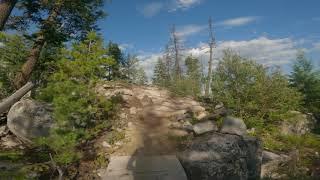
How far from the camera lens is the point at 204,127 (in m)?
16.1

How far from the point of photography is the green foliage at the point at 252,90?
1898 centimetres

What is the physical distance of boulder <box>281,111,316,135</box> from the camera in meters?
19.6

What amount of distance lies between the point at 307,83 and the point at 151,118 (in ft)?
40.8

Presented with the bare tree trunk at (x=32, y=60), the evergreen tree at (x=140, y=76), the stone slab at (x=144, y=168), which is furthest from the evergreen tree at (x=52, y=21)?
the evergreen tree at (x=140, y=76)

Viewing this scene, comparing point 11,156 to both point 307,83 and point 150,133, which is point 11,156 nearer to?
point 150,133

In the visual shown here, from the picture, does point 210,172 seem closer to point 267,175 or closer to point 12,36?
point 267,175

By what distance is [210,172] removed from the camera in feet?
40.5

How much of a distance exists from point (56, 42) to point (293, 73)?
55.4ft

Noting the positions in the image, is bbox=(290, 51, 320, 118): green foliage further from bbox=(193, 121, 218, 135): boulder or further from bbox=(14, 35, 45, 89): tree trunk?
bbox=(14, 35, 45, 89): tree trunk

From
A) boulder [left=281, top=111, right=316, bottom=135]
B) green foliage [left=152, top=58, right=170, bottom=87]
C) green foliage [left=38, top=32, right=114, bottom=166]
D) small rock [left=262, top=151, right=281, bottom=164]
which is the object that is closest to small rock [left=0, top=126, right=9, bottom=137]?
green foliage [left=38, top=32, right=114, bottom=166]

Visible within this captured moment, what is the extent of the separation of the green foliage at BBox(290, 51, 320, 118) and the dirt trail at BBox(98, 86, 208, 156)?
8.16 meters

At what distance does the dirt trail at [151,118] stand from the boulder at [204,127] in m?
1.14

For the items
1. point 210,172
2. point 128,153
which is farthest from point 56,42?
point 210,172

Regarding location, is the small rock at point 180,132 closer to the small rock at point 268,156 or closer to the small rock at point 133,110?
the small rock at point 133,110
